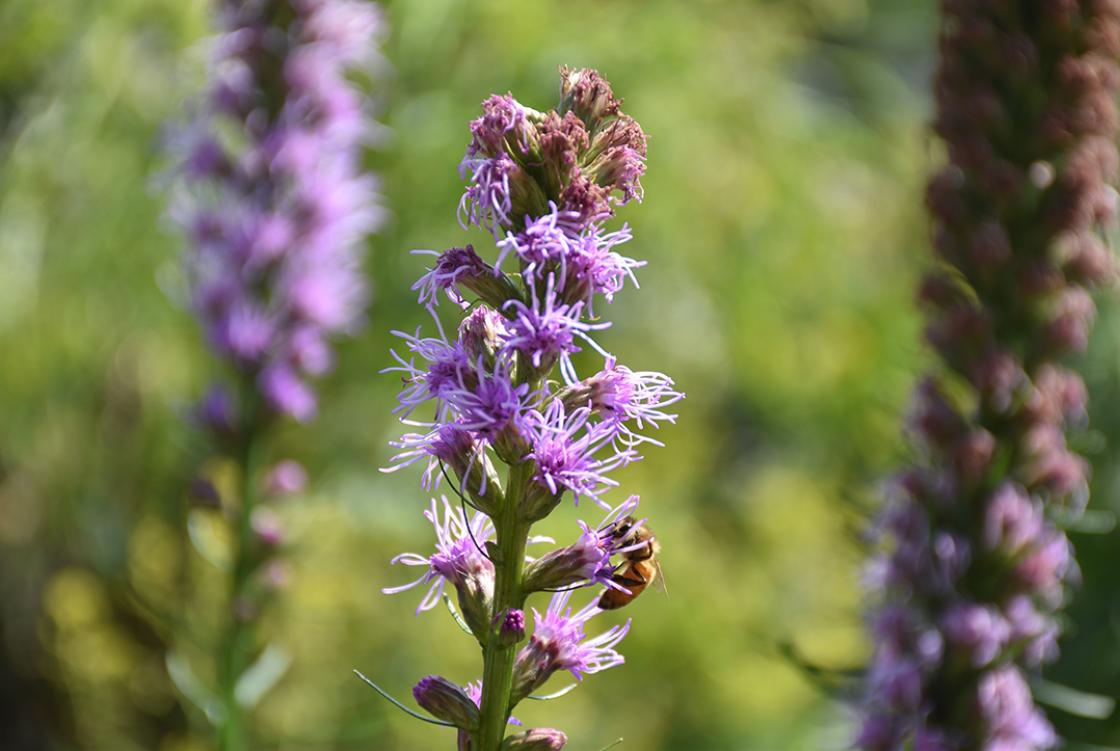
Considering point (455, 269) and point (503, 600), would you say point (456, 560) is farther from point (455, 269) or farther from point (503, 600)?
point (455, 269)

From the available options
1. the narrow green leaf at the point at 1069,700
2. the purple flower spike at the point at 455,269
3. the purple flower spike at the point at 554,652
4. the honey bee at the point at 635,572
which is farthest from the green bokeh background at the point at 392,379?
the purple flower spike at the point at 455,269

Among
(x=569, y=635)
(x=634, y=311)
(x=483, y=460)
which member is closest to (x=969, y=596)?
(x=569, y=635)

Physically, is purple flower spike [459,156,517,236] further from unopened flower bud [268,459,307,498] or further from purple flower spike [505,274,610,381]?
unopened flower bud [268,459,307,498]

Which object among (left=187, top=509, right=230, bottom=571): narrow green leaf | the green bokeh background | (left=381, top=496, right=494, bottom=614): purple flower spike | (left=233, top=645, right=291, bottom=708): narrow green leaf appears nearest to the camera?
(left=381, top=496, right=494, bottom=614): purple flower spike

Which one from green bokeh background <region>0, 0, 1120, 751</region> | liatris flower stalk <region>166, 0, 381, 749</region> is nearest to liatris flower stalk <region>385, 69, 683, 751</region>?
liatris flower stalk <region>166, 0, 381, 749</region>

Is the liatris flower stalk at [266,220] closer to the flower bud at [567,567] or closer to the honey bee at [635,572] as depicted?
the honey bee at [635,572]

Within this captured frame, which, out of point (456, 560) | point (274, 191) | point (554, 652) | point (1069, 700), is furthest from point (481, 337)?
point (274, 191)

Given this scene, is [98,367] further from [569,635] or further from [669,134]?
[569,635]
